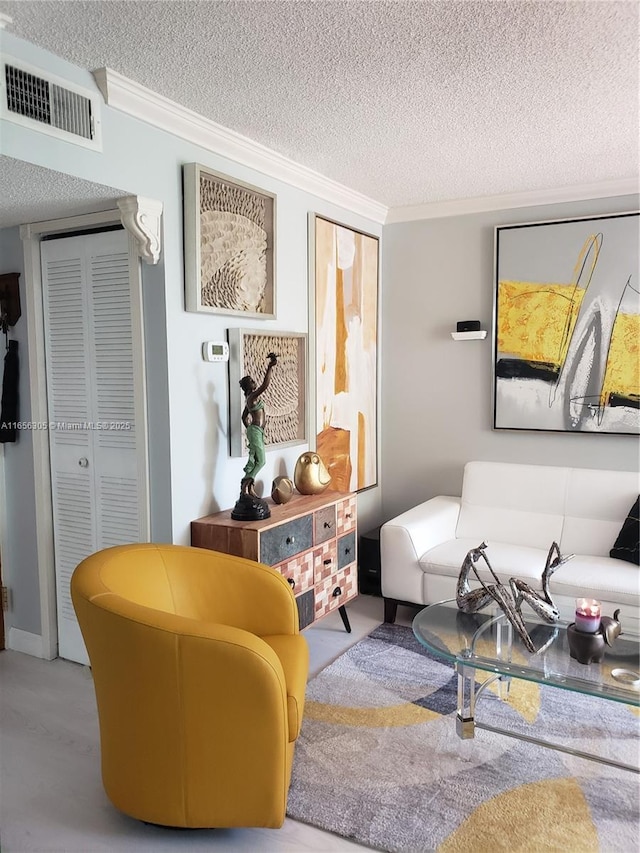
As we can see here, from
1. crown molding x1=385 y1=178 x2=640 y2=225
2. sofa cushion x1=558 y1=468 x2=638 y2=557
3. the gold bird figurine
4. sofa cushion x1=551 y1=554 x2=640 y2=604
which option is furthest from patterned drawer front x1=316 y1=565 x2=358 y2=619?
crown molding x1=385 y1=178 x2=640 y2=225

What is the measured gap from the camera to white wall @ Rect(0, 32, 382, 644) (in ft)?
7.94

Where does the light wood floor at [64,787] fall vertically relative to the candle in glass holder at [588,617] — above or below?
below

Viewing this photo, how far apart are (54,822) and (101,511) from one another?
1332 mm

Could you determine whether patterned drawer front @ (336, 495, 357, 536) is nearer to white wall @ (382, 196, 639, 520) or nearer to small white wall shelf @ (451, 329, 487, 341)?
Result: white wall @ (382, 196, 639, 520)

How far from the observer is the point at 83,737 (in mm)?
2619

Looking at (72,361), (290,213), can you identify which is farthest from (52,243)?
(290,213)

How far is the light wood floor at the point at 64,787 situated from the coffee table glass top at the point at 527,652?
0.71 m

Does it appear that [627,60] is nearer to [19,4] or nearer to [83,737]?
[19,4]

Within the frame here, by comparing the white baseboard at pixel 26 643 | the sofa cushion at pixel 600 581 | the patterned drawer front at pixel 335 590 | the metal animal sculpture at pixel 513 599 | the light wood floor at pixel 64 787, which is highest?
the metal animal sculpture at pixel 513 599

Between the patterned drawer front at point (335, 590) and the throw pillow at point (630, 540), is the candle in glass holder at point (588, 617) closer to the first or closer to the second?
the throw pillow at point (630, 540)

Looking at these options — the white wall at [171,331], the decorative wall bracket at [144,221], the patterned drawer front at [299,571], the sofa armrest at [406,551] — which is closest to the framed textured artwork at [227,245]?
the white wall at [171,331]

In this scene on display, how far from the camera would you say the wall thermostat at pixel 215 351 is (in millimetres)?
3014

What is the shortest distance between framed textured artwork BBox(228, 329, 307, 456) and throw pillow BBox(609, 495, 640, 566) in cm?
172

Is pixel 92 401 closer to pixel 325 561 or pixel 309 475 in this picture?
pixel 309 475
